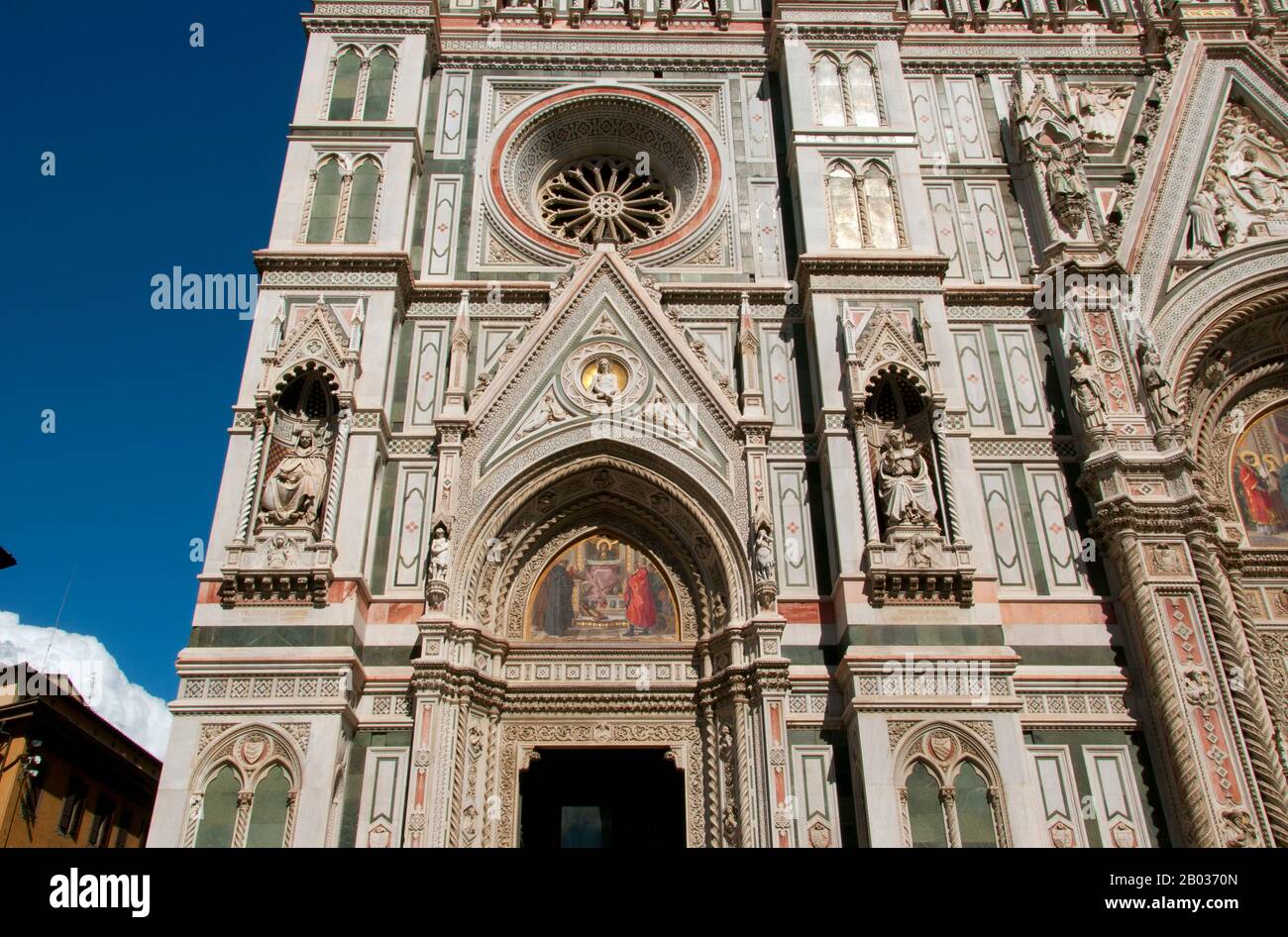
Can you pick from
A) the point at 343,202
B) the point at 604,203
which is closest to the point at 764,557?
the point at 604,203

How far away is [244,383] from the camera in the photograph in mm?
13898

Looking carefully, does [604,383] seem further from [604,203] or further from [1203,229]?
[1203,229]

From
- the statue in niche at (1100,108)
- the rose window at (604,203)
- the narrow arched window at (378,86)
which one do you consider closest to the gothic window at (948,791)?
the rose window at (604,203)

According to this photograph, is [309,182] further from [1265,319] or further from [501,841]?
[1265,319]

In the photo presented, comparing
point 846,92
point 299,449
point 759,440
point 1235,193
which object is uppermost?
point 846,92

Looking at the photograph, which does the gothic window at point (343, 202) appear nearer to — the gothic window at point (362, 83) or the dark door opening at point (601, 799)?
the gothic window at point (362, 83)

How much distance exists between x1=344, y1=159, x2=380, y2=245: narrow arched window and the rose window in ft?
8.97

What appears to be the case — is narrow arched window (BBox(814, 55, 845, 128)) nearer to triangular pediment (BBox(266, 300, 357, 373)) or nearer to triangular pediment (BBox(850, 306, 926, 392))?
triangular pediment (BBox(850, 306, 926, 392))

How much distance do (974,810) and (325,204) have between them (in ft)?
38.3

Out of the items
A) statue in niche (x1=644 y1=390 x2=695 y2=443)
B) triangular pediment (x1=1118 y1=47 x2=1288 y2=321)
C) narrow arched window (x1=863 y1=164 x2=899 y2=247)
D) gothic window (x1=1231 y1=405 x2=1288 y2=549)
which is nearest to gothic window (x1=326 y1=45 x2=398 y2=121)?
statue in niche (x1=644 y1=390 x2=695 y2=443)

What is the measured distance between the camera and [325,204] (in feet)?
51.3

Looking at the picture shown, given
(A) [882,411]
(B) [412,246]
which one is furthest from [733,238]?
(B) [412,246]

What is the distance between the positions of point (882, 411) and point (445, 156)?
7909mm
